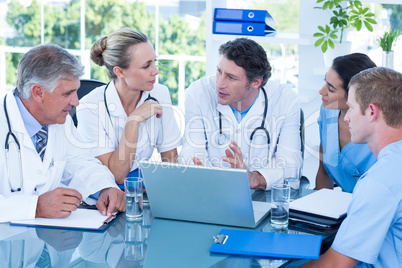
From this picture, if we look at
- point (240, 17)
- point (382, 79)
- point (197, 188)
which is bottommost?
point (197, 188)

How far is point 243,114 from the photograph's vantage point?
8.29ft

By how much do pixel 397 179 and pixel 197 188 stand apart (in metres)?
0.58

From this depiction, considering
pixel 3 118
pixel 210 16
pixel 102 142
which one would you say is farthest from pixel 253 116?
pixel 3 118

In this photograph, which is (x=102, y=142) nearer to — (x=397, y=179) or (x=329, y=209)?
(x=329, y=209)

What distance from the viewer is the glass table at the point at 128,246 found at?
1.33 metres

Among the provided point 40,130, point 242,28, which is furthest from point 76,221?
point 242,28

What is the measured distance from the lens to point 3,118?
1.85m

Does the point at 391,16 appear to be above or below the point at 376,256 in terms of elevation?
above

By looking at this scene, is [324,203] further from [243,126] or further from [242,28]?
[242,28]

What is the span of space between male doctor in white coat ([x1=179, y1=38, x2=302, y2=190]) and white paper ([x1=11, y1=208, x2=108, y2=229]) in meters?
0.77

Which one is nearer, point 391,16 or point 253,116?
point 253,116

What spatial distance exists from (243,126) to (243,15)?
0.91m

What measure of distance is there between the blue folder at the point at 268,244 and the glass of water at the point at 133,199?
0.99ft

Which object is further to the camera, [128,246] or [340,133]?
[340,133]
